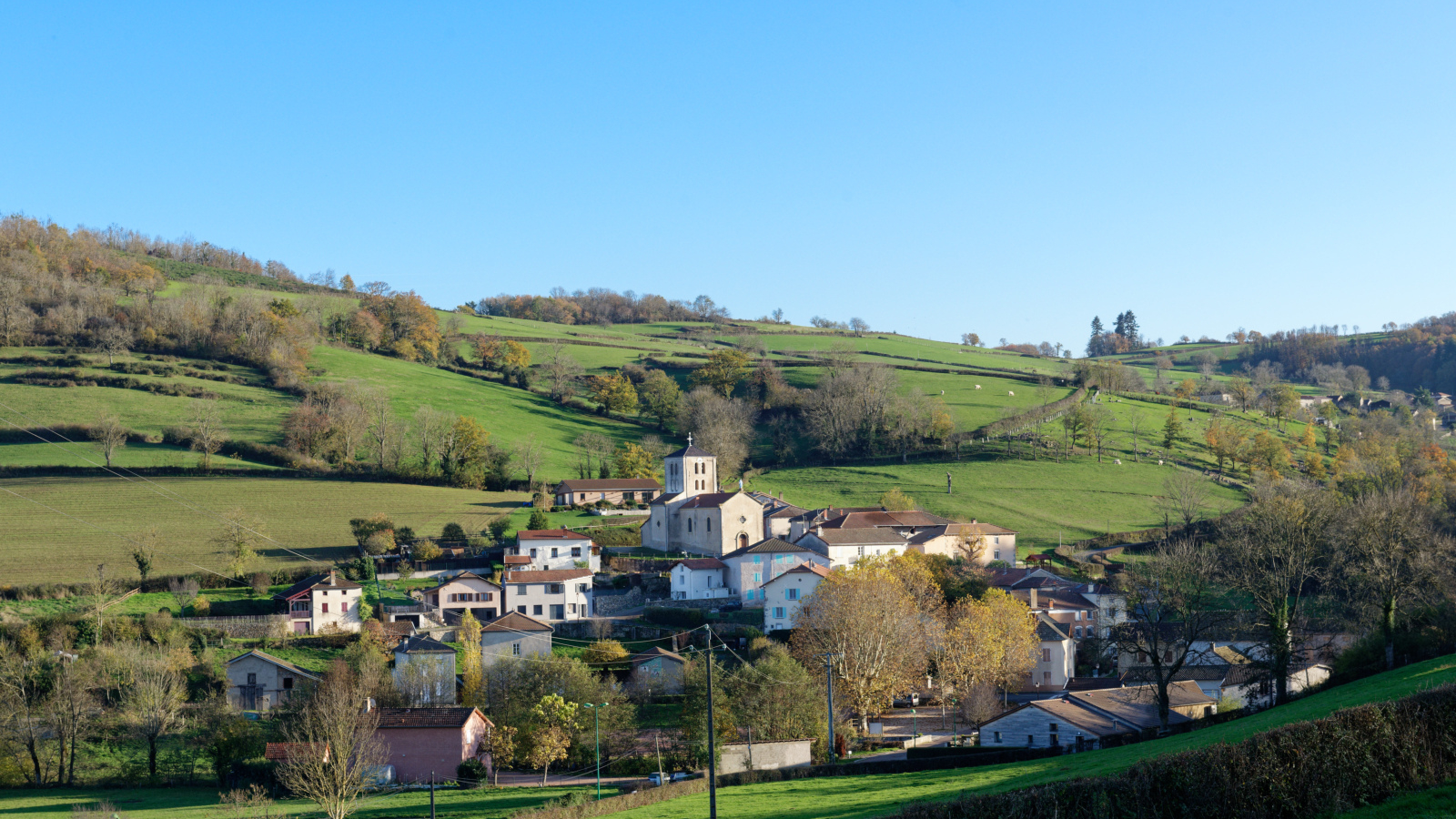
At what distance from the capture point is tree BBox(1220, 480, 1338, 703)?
40.7 metres

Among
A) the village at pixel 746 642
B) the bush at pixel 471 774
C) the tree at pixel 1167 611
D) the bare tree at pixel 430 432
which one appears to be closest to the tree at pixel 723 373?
the bare tree at pixel 430 432

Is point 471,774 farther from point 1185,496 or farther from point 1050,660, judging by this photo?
point 1185,496

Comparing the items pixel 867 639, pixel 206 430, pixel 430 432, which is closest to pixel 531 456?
pixel 430 432

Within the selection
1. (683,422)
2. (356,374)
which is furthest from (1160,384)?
(356,374)

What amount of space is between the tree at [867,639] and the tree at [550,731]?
1228cm

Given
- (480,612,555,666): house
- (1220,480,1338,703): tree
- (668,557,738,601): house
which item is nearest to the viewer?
(1220,480,1338,703): tree

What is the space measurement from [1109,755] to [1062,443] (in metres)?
74.1

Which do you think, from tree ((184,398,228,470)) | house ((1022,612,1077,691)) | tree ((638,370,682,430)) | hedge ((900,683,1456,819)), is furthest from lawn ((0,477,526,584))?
hedge ((900,683,1456,819))

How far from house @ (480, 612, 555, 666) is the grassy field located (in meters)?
13.5

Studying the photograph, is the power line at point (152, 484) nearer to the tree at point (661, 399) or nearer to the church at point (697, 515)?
the church at point (697, 515)

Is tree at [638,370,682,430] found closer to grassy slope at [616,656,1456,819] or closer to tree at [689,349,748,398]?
tree at [689,349,748,398]

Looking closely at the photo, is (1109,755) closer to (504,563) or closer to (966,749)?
(966,749)

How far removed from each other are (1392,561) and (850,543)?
3342cm

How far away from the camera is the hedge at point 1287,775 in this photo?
58.7 ft
